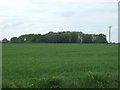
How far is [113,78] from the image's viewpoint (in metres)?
8.97

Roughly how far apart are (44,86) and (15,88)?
0.86 meters

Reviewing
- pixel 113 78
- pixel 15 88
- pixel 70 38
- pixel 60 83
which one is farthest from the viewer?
pixel 70 38

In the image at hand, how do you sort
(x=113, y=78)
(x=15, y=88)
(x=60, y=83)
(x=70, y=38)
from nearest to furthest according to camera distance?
(x=15, y=88), (x=60, y=83), (x=113, y=78), (x=70, y=38)

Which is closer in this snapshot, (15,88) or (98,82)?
(15,88)

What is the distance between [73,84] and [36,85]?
1.10 metres

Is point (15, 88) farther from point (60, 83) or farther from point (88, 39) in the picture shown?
point (88, 39)

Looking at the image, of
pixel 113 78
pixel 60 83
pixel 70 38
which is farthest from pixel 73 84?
pixel 70 38

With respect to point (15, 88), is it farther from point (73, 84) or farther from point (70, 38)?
point (70, 38)

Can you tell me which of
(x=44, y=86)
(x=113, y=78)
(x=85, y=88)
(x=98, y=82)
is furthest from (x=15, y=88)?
(x=113, y=78)

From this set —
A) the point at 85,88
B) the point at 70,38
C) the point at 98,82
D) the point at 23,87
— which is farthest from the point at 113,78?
the point at 70,38

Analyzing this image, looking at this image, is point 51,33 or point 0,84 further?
point 51,33

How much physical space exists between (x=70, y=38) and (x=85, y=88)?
357ft

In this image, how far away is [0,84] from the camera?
310 inches

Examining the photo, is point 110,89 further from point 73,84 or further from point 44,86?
point 44,86
